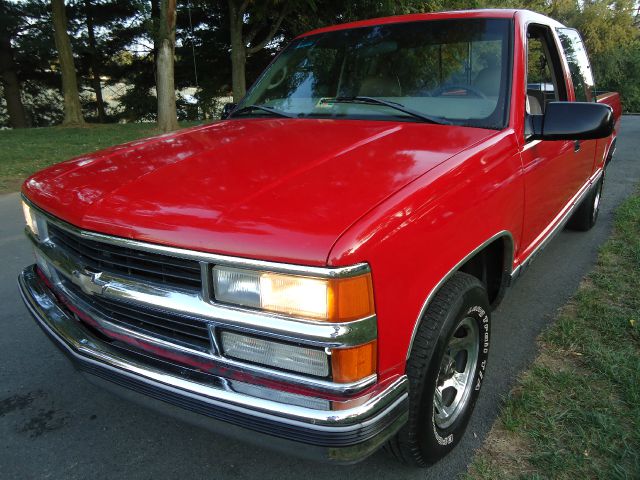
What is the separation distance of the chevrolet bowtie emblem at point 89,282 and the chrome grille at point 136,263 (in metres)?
0.03

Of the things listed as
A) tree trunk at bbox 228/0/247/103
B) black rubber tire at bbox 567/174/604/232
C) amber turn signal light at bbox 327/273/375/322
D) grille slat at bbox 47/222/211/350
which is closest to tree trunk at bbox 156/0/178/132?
tree trunk at bbox 228/0/247/103

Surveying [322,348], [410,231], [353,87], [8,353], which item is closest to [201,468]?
[322,348]

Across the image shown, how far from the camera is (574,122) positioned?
2.45 m

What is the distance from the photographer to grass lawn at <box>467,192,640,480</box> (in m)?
2.05

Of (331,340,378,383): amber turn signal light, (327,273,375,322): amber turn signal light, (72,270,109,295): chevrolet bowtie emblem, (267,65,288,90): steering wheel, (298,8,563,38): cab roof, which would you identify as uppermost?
(298,8,563,38): cab roof

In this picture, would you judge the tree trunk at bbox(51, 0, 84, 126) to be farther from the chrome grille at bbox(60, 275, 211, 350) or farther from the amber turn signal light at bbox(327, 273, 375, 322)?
the amber turn signal light at bbox(327, 273, 375, 322)

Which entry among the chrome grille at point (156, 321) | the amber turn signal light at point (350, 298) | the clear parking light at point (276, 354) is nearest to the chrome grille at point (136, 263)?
the chrome grille at point (156, 321)

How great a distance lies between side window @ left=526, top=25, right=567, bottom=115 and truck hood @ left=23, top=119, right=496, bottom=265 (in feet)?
4.51

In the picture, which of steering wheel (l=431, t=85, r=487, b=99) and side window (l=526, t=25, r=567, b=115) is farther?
side window (l=526, t=25, r=567, b=115)

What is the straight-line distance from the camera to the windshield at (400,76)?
2566mm

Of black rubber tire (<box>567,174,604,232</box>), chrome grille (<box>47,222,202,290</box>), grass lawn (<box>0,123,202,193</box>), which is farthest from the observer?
grass lawn (<box>0,123,202,193</box>)

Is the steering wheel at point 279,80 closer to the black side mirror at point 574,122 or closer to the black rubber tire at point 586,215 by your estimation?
the black side mirror at point 574,122

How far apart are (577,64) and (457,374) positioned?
312 centimetres

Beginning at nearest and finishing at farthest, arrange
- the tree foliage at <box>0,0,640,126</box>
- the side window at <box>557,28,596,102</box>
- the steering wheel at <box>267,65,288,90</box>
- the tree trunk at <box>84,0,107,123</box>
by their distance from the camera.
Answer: the steering wheel at <box>267,65,288,90</box>
the side window at <box>557,28,596,102</box>
the tree foliage at <box>0,0,640,126</box>
the tree trunk at <box>84,0,107,123</box>
